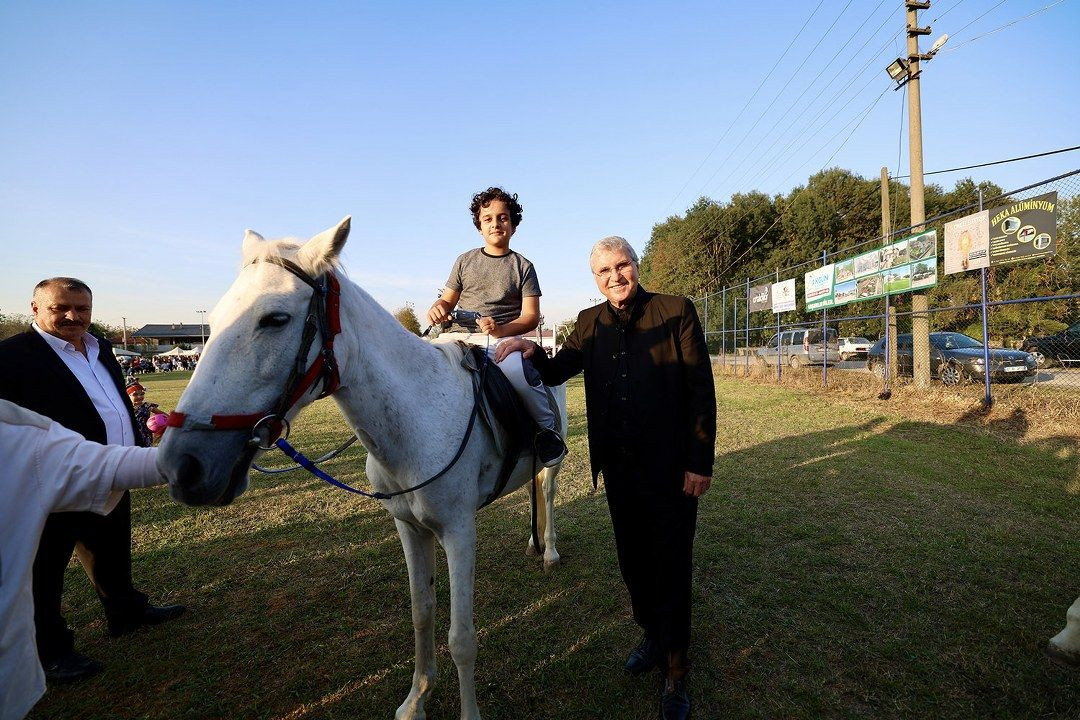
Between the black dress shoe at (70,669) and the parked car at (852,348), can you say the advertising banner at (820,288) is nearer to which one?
the parked car at (852,348)

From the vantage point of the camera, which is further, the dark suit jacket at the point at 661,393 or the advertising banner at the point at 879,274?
the advertising banner at the point at 879,274

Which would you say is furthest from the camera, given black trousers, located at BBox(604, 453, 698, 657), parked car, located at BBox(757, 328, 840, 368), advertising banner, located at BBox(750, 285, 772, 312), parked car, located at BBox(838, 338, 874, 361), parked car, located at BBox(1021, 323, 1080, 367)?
parked car, located at BBox(838, 338, 874, 361)

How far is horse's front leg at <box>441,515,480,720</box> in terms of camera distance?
2156 millimetres

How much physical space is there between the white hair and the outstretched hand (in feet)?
2.07

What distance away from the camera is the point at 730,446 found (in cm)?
749

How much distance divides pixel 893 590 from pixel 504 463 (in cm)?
308

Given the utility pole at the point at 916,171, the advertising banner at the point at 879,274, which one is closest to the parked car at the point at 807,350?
the advertising banner at the point at 879,274

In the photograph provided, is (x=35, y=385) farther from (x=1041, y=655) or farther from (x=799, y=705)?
(x=1041, y=655)

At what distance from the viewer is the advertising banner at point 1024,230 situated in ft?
21.9

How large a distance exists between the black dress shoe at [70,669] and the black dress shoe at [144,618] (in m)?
0.36

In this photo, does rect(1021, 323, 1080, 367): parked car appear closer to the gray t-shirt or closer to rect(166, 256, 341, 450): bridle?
the gray t-shirt

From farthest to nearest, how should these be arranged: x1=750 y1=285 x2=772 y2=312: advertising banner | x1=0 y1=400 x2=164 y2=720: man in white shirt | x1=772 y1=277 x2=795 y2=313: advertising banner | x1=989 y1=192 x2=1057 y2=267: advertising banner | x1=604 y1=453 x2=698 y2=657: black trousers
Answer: x1=750 y1=285 x2=772 y2=312: advertising banner < x1=772 y1=277 x2=795 y2=313: advertising banner < x1=989 y1=192 x2=1057 y2=267: advertising banner < x1=604 y1=453 x2=698 y2=657: black trousers < x1=0 y1=400 x2=164 y2=720: man in white shirt

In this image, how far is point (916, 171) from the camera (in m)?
10.5

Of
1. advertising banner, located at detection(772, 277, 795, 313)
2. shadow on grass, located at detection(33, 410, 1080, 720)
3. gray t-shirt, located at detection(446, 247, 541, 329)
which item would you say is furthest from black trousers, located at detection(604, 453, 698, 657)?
advertising banner, located at detection(772, 277, 795, 313)
